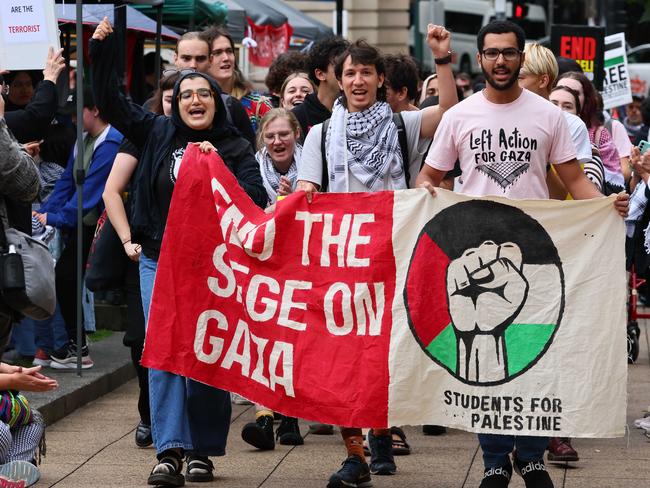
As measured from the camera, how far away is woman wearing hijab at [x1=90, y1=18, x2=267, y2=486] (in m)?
7.02

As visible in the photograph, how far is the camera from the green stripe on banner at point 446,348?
6281 mm

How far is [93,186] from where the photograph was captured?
10.0 m

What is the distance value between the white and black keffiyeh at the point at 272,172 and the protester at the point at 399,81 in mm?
604

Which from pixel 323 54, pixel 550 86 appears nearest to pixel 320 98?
pixel 323 54

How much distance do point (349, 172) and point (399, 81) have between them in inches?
61.8

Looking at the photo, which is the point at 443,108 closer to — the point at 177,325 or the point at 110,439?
the point at 177,325

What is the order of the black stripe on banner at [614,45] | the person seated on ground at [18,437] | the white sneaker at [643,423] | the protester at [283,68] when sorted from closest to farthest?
the person seated on ground at [18,437], the white sneaker at [643,423], the protester at [283,68], the black stripe on banner at [614,45]

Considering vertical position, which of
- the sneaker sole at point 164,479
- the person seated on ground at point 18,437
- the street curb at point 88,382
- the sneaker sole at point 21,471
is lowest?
the street curb at point 88,382

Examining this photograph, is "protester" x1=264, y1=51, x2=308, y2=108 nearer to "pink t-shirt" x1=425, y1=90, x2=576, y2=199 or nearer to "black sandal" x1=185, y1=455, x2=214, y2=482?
"black sandal" x1=185, y1=455, x2=214, y2=482

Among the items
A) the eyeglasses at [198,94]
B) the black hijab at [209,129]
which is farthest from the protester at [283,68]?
the eyeglasses at [198,94]

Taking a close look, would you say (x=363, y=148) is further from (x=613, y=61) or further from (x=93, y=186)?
(x=613, y=61)

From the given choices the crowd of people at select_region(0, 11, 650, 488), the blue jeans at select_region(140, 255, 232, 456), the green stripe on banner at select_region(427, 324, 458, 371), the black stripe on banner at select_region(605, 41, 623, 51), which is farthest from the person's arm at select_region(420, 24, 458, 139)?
the black stripe on banner at select_region(605, 41, 623, 51)

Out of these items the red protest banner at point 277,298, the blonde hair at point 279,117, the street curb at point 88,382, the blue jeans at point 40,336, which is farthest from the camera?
the blue jeans at point 40,336

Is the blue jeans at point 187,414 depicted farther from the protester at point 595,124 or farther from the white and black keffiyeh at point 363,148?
the protester at point 595,124
